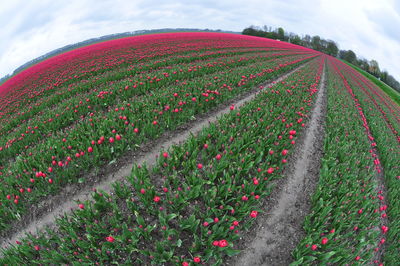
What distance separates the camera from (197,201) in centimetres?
317

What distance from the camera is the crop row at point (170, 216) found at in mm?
2529

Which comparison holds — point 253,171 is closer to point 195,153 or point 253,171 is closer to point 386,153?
point 195,153

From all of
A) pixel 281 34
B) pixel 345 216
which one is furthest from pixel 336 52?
pixel 345 216

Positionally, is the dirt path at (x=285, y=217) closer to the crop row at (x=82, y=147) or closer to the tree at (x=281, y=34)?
the crop row at (x=82, y=147)

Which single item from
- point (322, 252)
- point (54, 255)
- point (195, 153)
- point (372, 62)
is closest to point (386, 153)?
point (322, 252)

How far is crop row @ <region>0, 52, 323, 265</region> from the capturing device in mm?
2529

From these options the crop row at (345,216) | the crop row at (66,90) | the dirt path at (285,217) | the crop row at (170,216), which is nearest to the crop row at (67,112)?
the crop row at (66,90)

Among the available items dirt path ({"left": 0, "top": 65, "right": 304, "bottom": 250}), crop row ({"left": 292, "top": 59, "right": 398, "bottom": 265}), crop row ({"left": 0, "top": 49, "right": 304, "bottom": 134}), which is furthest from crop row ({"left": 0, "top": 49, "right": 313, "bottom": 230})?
crop row ({"left": 292, "top": 59, "right": 398, "bottom": 265})

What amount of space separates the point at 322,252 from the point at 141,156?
164 inches

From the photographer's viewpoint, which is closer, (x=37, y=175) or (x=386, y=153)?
(x=37, y=175)

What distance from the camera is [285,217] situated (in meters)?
3.43

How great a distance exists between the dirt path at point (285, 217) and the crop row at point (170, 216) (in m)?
0.28

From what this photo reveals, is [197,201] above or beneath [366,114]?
beneath

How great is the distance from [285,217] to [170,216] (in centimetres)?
234
